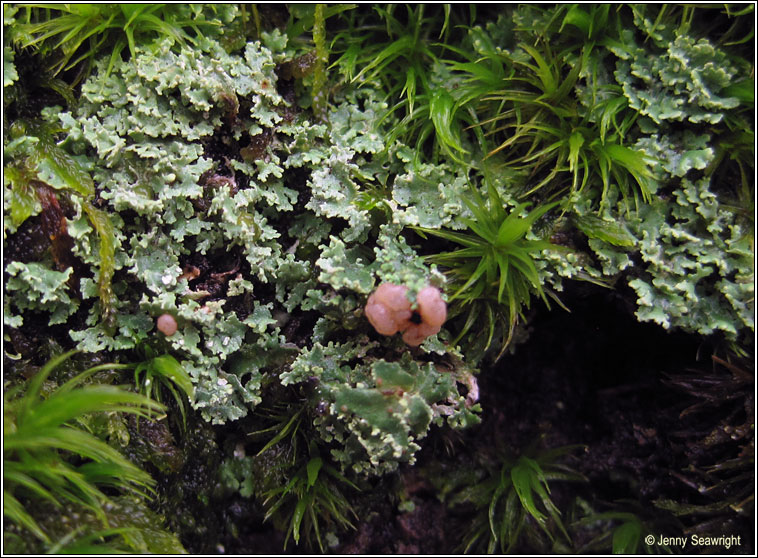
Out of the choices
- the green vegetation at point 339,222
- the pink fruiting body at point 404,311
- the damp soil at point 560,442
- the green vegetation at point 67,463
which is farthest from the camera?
the damp soil at point 560,442

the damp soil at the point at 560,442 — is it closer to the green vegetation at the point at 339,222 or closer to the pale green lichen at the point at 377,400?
the green vegetation at the point at 339,222

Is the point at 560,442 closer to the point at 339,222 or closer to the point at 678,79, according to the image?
the point at 339,222

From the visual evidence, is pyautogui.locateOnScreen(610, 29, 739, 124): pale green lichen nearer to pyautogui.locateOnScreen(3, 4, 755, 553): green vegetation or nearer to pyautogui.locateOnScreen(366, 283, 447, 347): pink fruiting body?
pyautogui.locateOnScreen(3, 4, 755, 553): green vegetation

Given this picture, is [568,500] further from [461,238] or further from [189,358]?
[189,358]

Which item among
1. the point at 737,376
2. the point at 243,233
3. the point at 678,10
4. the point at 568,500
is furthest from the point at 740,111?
the point at 243,233

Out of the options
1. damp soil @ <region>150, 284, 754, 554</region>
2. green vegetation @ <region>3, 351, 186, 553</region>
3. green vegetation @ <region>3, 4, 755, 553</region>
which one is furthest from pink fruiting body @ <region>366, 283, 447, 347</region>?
green vegetation @ <region>3, 351, 186, 553</region>

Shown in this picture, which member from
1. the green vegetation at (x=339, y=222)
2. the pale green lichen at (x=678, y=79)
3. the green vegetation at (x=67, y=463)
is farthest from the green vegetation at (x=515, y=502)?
the pale green lichen at (x=678, y=79)

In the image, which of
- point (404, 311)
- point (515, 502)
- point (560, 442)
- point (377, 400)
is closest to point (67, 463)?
point (377, 400)
